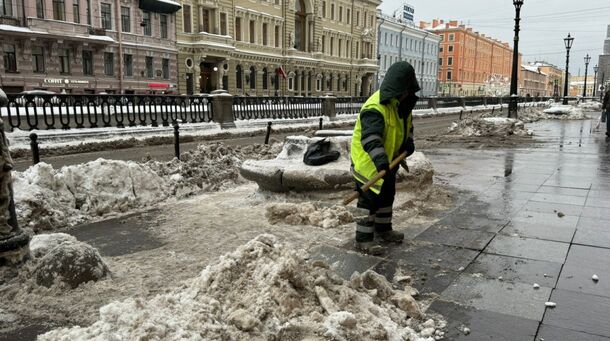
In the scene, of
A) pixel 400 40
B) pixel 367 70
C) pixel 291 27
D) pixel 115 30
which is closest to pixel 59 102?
pixel 115 30

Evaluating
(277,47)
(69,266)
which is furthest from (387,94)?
(277,47)

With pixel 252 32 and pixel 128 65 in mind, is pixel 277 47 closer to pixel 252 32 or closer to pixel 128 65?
pixel 252 32

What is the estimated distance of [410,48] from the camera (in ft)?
270

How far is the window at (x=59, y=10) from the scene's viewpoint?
32188 millimetres

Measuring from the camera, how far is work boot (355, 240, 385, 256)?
4.29 meters

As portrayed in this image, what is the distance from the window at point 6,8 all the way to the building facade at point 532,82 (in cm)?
12193

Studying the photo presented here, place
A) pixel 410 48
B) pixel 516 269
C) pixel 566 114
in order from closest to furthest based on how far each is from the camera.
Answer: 1. pixel 516 269
2. pixel 566 114
3. pixel 410 48

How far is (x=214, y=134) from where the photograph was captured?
56.4 feet

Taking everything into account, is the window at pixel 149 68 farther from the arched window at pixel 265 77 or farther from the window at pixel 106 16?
the arched window at pixel 265 77

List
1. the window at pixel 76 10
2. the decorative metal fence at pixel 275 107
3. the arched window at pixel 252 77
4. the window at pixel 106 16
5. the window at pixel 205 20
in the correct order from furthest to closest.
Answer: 1. the arched window at pixel 252 77
2. the window at pixel 205 20
3. the window at pixel 106 16
4. the window at pixel 76 10
5. the decorative metal fence at pixel 275 107

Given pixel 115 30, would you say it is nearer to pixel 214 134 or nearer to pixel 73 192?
pixel 214 134

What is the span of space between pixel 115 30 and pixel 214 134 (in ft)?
75.5

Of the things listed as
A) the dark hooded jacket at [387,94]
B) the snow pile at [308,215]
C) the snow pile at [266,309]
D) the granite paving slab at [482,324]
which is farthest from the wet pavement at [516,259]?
the dark hooded jacket at [387,94]

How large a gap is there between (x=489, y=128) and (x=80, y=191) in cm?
1393
